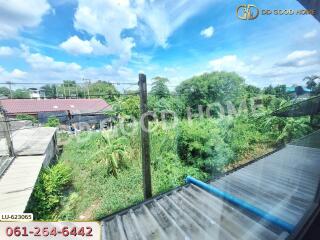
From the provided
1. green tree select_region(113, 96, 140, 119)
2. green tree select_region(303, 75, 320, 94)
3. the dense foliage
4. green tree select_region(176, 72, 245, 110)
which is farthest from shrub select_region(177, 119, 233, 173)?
green tree select_region(303, 75, 320, 94)

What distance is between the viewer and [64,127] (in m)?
9.74

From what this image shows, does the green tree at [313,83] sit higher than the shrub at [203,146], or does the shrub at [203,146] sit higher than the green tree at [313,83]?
the green tree at [313,83]

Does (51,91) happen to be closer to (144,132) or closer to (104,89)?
(104,89)

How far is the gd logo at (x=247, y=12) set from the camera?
81cm

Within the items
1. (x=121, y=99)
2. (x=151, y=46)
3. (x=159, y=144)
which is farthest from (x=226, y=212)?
(x=121, y=99)

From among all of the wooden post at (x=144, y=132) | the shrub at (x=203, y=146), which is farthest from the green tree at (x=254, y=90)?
the shrub at (x=203, y=146)

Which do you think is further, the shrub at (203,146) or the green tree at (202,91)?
the shrub at (203,146)

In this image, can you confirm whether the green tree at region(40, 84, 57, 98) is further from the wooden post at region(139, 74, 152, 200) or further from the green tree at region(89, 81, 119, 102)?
the wooden post at region(139, 74, 152, 200)

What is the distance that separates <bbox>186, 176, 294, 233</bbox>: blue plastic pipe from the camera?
1.05 metres

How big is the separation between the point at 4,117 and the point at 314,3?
5.18 metres

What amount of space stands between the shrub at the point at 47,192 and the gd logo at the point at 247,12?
3142mm

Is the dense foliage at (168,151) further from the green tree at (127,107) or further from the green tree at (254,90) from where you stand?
the green tree at (254,90)

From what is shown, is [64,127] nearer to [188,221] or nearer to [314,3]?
[188,221]

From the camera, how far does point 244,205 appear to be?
146 cm
